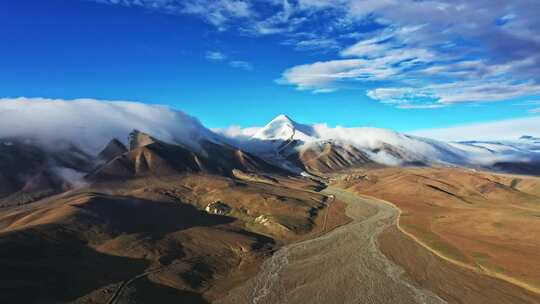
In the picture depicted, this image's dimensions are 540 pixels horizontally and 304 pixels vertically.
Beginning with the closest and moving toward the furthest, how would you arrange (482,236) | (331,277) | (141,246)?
(331,277), (141,246), (482,236)

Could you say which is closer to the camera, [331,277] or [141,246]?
[331,277]

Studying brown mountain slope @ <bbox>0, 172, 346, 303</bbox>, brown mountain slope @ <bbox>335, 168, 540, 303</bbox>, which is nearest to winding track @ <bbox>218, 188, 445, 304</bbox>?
brown mountain slope @ <bbox>0, 172, 346, 303</bbox>

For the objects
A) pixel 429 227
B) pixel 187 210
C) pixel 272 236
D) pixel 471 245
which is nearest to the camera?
pixel 471 245

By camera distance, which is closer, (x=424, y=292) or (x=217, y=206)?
(x=424, y=292)

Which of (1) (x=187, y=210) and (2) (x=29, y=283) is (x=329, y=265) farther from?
(1) (x=187, y=210)

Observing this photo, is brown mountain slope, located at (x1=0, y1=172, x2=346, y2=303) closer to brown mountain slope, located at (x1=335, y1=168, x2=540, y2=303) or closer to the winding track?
the winding track

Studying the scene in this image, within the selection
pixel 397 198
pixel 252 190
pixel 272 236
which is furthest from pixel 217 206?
pixel 397 198

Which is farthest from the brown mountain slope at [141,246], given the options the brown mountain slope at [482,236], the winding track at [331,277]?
the brown mountain slope at [482,236]

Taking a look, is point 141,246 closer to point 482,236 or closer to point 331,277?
point 331,277

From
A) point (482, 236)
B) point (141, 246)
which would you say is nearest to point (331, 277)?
point (141, 246)
